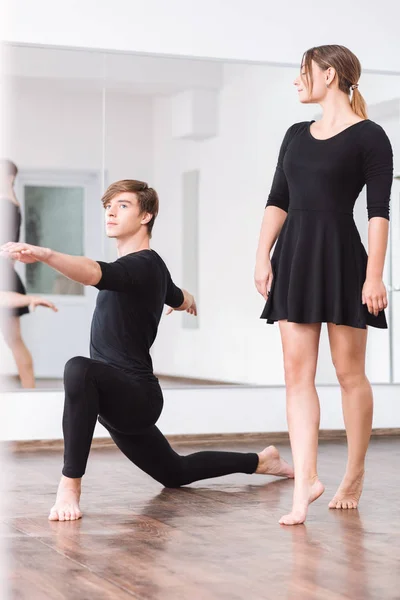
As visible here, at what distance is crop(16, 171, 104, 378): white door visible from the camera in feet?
16.7

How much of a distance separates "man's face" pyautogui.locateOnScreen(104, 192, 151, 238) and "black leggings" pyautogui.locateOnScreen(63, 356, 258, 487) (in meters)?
0.43

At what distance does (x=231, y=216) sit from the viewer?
17.9 feet

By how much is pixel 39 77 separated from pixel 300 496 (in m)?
2.84

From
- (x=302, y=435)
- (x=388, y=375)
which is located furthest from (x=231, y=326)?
(x=302, y=435)

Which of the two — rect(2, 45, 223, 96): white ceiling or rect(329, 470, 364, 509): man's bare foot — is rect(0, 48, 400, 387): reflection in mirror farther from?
rect(329, 470, 364, 509): man's bare foot

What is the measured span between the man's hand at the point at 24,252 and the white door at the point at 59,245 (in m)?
2.51

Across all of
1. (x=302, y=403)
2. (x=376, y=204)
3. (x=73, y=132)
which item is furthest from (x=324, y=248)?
(x=73, y=132)

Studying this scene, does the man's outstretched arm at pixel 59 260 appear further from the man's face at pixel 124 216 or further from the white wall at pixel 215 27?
the white wall at pixel 215 27

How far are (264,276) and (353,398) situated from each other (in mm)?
443

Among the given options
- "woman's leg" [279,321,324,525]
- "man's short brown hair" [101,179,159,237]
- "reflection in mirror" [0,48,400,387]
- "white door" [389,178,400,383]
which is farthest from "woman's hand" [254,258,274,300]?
"white door" [389,178,400,383]

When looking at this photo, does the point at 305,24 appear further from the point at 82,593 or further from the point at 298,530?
the point at 82,593

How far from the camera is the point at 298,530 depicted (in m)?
2.89

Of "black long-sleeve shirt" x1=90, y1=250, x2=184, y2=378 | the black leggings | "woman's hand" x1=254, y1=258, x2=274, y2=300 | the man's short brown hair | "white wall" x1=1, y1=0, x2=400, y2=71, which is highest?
"white wall" x1=1, y1=0, x2=400, y2=71

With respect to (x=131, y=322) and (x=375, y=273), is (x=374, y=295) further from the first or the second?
(x=131, y=322)
